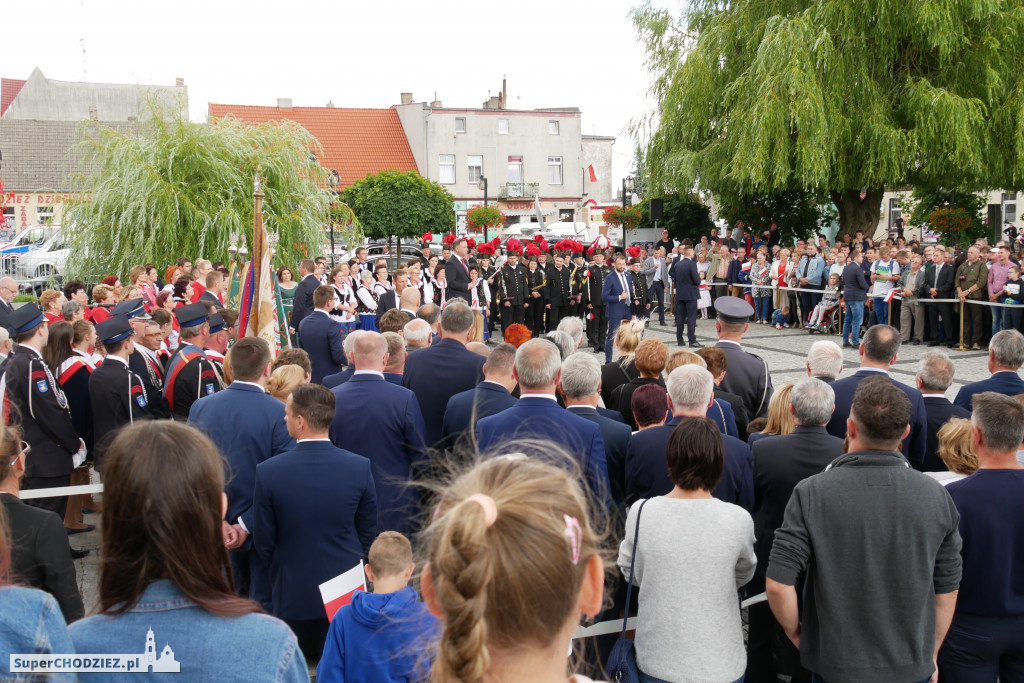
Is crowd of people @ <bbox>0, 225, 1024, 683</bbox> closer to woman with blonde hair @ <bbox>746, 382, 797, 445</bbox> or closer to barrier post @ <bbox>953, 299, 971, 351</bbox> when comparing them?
woman with blonde hair @ <bbox>746, 382, 797, 445</bbox>

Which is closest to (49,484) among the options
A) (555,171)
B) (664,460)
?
(664,460)

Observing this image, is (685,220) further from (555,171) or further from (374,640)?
(555,171)

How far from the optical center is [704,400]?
406 centimetres

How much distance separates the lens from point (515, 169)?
53.4m

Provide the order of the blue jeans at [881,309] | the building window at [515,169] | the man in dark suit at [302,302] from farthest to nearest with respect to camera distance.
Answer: the building window at [515,169] → the blue jeans at [881,309] → the man in dark suit at [302,302]

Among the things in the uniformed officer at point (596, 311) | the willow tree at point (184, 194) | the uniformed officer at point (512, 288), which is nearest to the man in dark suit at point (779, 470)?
the uniformed officer at point (596, 311)

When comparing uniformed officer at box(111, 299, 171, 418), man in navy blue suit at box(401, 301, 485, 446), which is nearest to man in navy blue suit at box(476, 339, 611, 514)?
man in navy blue suit at box(401, 301, 485, 446)

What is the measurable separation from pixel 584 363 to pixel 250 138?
49.9ft

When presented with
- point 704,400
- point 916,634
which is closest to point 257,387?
point 704,400

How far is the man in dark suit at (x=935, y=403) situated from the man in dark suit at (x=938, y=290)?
1138 centimetres

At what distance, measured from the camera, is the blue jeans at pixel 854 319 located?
15.3 m

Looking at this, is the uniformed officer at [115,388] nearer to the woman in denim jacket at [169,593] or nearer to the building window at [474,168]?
the woman in denim jacket at [169,593]

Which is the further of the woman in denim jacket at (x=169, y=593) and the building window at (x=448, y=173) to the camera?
the building window at (x=448, y=173)

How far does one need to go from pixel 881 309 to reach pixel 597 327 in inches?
213
